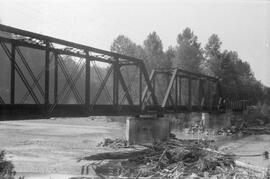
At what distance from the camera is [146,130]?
33344 millimetres

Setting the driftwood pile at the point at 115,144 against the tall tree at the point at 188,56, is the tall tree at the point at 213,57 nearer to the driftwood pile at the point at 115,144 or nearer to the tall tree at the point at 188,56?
the tall tree at the point at 188,56

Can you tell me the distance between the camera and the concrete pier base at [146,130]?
32.5m

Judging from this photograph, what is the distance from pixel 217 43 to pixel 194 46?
6.54 meters

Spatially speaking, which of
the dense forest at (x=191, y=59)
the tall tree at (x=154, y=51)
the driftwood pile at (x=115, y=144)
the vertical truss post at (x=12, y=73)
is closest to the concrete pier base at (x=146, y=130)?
the driftwood pile at (x=115, y=144)

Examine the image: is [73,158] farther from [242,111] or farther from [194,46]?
[194,46]

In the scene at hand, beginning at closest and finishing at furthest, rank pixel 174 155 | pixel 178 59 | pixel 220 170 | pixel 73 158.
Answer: pixel 220 170 < pixel 174 155 < pixel 73 158 < pixel 178 59

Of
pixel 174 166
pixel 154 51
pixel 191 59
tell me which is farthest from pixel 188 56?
pixel 174 166

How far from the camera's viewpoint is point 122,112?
29.2 m

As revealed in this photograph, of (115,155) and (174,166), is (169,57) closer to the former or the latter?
(115,155)

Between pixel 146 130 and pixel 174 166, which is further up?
pixel 146 130

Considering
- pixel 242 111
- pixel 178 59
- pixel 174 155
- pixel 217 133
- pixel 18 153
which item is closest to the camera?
pixel 174 155

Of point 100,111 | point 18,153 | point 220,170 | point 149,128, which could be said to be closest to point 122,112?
point 100,111

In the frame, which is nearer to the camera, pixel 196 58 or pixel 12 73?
pixel 12 73

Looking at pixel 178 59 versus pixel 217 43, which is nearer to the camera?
pixel 178 59
